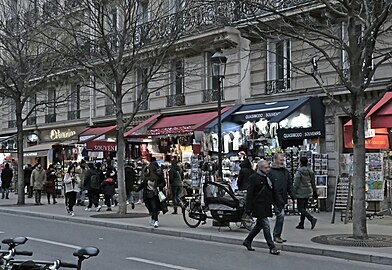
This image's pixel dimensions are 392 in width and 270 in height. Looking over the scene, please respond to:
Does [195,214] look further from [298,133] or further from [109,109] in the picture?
[109,109]

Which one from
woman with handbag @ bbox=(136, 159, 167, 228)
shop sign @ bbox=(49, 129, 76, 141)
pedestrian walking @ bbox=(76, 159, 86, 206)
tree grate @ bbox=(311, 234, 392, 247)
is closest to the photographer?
tree grate @ bbox=(311, 234, 392, 247)

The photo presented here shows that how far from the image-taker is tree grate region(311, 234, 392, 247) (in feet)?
39.8

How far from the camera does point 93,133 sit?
28.6 metres

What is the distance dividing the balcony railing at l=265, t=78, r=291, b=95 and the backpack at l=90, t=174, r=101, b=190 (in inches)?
278

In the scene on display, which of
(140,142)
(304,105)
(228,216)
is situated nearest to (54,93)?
(140,142)

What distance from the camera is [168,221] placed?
17.6 metres

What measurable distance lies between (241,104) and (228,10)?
11.8ft

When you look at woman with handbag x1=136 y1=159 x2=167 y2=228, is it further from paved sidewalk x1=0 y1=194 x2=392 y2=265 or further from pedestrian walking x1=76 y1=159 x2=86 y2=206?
pedestrian walking x1=76 y1=159 x2=86 y2=206

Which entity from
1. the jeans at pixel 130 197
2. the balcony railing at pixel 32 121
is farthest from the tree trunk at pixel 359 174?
the balcony railing at pixel 32 121

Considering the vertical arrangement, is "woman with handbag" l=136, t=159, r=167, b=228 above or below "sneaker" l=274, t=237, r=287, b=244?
above

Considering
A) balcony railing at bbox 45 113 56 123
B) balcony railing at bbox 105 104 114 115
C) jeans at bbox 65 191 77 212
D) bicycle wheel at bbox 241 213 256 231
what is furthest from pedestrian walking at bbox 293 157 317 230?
balcony railing at bbox 45 113 56 123

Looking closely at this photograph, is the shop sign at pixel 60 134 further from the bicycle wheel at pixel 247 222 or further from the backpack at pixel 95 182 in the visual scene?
the bicycle wheel at pixel 247 222

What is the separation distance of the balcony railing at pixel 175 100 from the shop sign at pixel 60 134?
832 centimetres

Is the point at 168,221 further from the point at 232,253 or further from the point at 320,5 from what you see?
the point at 320,5
